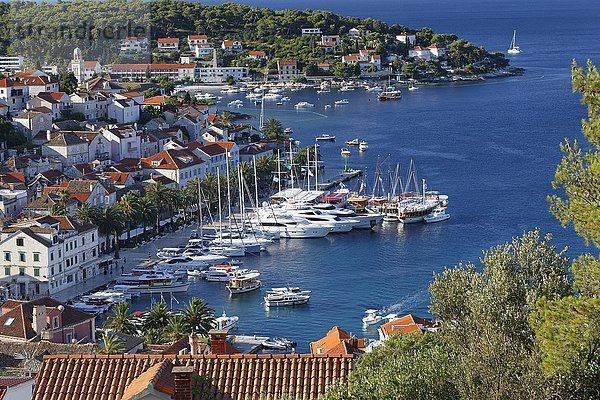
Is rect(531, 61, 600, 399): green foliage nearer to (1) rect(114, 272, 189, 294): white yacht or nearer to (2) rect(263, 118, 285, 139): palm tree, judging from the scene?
(1) rect(114, 272, 189, 294): white yacht

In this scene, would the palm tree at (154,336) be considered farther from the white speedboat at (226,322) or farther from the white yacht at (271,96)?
the white yacht at (271,96)

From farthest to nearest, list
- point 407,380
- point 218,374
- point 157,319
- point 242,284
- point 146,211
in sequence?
point 146,211, point 242,284, point 157,319, point 218,374, point 407,380

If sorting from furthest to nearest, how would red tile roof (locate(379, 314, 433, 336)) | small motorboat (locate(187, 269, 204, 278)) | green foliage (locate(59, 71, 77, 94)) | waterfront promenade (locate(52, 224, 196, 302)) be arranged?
green foliage (locate(59, 71, 77, 94)), small motorboat (locate(187, 269, 204, 278)), waterfront promenade (locate(52, 224, 196, 302)), red tile roof (locate(379, 314, 433, 336))

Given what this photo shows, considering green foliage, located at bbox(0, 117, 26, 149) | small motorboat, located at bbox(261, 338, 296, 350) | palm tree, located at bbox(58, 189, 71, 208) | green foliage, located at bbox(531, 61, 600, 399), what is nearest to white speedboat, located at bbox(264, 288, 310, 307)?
small motorboat, located at bbox(261, 338, 296, 350)

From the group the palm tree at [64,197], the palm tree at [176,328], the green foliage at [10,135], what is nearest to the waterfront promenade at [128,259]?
the palm tree at [64,197]

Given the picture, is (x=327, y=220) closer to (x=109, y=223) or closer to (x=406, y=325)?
(x=109, y=223)

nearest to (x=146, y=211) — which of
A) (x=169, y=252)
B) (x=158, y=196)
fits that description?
(x=158, y=196)
